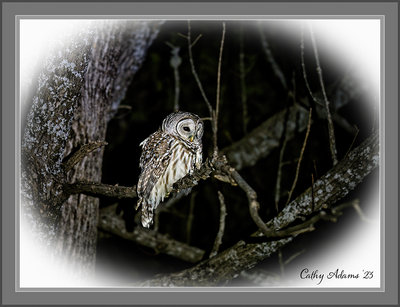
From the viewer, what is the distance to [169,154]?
7.09 feet

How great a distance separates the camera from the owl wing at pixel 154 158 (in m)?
2.02

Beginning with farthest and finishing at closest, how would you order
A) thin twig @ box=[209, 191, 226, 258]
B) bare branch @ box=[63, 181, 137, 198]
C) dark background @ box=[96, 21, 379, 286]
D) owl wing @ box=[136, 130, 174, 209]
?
dark background @ box=[96, 21, 379, 286], thin twig @ box=[209, 191, 226, 258], owl wing @ box=[136, 130, 174, 209], bare branch @ box=[63, 181, 137, 198]

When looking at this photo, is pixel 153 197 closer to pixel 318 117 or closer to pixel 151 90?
pixel 318 117

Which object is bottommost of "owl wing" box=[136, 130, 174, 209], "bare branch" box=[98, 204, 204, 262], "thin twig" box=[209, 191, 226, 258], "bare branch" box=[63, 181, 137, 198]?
"bare branch" box=[98, 204, 204, 262]

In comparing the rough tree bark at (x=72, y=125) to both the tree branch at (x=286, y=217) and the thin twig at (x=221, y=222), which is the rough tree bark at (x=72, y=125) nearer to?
the tree branch at (x=286, y=217)

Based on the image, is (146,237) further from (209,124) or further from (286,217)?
(209,124)

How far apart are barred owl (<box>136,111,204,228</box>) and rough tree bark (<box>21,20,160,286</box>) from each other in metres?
0.52

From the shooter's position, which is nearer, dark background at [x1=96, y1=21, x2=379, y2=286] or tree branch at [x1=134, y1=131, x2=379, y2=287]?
tree branch at [x1=134, y1=131, x2=379, y2=287]

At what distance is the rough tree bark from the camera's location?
5.75 feet

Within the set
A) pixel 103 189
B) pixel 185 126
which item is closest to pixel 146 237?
pixel 103 189

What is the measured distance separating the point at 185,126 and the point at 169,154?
238 mm

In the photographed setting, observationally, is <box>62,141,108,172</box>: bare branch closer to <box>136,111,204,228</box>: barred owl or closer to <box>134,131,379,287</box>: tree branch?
<box>136,111,204,228</box>: barred owl

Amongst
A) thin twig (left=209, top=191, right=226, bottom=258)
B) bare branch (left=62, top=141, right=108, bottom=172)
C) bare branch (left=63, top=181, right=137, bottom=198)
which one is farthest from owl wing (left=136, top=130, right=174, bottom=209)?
thin twig (left=209, top=191, right=226, bottom=258)
